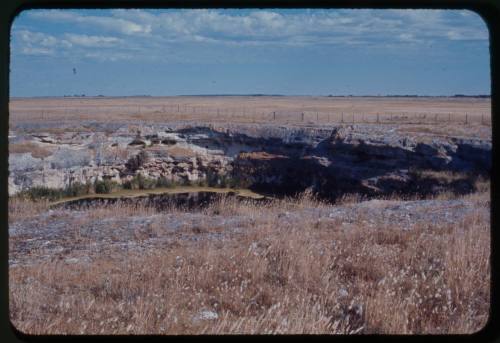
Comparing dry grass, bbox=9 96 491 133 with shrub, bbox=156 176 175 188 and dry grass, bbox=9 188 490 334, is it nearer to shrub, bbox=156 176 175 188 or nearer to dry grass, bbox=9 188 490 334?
shrub, bbox=156 176 175 188

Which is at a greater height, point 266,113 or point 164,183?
point 266,113

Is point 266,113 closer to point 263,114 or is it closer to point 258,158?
point 263,114

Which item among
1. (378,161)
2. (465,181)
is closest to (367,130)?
(378,161)

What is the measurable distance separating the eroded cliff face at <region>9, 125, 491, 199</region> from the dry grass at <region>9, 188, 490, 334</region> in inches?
450

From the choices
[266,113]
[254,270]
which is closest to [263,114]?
[266,113]

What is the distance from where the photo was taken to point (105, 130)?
2580cm

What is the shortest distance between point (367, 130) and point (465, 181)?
833 centimetres

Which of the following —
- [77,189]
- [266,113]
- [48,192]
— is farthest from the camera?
[266,113]

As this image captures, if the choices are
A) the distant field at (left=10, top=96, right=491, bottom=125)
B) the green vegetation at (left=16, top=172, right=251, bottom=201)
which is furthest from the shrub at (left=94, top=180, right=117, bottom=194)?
the distant field at (left=10, top=96, right=491, bottom=125)

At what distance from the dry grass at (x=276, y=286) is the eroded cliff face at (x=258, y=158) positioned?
11431mm

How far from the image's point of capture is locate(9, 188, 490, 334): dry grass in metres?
3.59

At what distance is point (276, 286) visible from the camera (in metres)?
4.40

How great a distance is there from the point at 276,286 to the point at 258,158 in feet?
64.9

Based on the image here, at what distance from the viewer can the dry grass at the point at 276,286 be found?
359 centimetres
